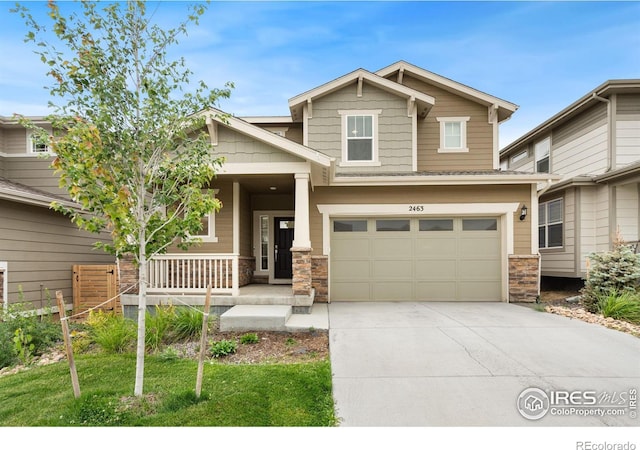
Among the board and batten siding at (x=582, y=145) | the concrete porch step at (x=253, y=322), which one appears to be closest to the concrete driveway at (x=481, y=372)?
the concrete porch step at (x=253, y=322)

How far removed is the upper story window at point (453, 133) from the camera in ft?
36.3

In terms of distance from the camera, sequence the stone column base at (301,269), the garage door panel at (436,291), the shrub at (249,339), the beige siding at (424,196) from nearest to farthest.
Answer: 1. the shrub at (249,339)
2. the stone column base at (301,269)
3. the beige siding at (424,196)
4. the garage door panel at (436,291)

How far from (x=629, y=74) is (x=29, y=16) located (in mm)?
→ 12965

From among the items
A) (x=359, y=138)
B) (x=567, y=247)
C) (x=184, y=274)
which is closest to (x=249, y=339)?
(x=184, y=274)

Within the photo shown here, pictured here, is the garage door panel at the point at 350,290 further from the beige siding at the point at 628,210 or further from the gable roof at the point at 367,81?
the beige siding at the point at 628,210

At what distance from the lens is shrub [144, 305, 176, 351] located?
18.9 ft

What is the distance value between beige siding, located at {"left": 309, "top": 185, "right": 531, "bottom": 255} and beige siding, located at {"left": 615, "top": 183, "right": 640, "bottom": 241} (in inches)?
127

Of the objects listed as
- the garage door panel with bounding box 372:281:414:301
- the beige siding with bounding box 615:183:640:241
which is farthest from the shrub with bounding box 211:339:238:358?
the beige siding with bounding box 615:183:640:241

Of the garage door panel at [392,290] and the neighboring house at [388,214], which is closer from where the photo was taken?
the neighboring house at [388,214]

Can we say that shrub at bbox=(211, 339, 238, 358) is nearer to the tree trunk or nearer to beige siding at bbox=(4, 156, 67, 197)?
the tree trunk

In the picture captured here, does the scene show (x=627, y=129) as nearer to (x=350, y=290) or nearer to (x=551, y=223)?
(x=551, y=223)

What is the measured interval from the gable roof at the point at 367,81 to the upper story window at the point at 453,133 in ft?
3.22

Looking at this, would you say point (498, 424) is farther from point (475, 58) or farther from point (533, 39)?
point (475, 58)

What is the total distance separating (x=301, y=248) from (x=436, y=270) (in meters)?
3.90
